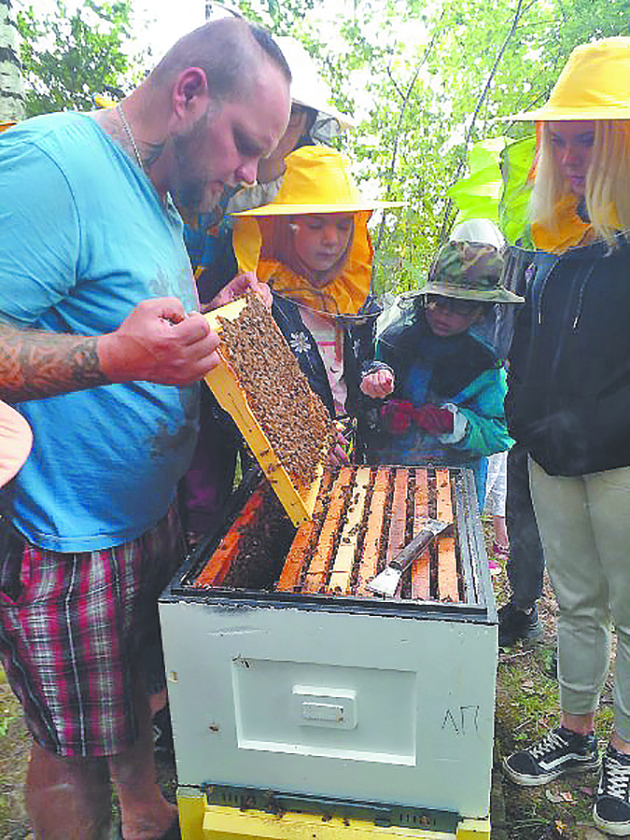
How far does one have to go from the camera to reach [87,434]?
1571 mm

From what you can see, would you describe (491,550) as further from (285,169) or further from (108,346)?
(108,346)

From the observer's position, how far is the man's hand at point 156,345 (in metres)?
1.28

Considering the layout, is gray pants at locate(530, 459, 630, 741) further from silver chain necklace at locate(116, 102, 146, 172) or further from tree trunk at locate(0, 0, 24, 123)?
tree trunk at locate(0, 0, 24, 123)

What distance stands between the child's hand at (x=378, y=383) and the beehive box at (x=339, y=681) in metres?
1.06

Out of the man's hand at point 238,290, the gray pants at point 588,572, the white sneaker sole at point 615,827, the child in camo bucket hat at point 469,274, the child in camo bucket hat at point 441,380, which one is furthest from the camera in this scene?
the child in camo bucket hat at point 441,380

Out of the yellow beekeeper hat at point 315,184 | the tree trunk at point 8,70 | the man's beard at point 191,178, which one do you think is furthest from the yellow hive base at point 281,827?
the tree trunk at point 8,70

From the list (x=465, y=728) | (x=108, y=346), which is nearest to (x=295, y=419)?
(x=108, y=346)

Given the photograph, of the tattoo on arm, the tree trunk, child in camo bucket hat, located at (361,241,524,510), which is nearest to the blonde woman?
child in camo bucket hat, located at (361,241,524,510)

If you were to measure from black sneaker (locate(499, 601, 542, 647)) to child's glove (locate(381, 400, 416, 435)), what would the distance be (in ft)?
3.85

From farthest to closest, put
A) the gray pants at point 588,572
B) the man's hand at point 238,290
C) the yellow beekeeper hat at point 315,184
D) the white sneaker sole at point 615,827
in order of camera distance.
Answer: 1. the yellow beekeeper hat at point 315,184
2. the man's hand at point 238,290
3. the white sneaker sole at point 615,827
4. the gray pants at point 588,572

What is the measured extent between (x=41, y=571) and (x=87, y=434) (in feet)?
1.17

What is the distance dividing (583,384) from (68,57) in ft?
15.8

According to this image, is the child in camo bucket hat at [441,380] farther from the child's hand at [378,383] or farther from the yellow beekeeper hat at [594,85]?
the yellow beekeeper hat at [594,85]

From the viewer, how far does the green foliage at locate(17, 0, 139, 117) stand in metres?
5.03
